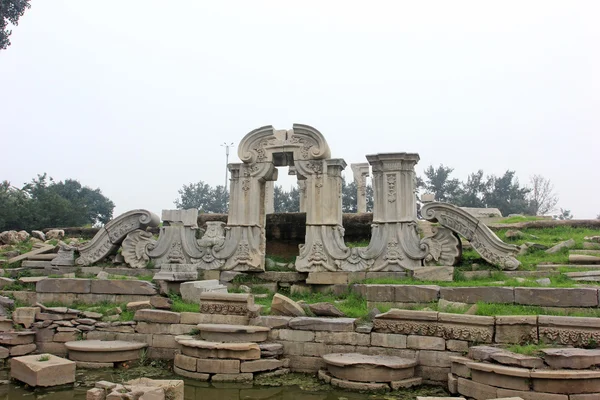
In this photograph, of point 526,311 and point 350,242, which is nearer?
point 526,311

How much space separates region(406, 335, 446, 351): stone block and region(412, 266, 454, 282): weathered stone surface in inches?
91.1

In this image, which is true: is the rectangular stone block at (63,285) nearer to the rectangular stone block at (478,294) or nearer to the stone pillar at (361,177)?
the rectangular stone block at (478,294)

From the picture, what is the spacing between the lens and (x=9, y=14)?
20828 millimetres

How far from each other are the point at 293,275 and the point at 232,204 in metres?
2.34

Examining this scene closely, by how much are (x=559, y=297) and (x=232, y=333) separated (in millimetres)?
5044

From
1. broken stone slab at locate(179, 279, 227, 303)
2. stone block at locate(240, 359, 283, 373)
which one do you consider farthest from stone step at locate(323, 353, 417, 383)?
broken stone slab at locate(179, 279, 227, 303)

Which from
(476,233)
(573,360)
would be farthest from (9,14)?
(573,360)

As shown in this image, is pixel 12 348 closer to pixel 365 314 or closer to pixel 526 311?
pixel 365 314

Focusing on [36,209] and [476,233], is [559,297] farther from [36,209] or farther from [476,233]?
[36,209]

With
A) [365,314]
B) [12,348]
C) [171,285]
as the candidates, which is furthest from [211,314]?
[12,348]

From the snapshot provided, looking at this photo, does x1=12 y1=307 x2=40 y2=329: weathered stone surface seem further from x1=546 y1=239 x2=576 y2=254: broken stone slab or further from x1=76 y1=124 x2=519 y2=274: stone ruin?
x1=546 y1=239 x2=576 y2=254: broken stone slab

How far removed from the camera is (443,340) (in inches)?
267

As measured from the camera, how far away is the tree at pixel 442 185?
133 ft

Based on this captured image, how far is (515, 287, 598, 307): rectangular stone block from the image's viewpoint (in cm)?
683
